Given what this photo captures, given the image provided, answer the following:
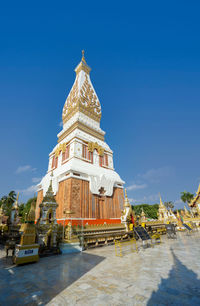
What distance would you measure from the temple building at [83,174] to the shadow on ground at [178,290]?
979cm

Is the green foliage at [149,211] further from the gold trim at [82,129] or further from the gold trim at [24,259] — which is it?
the gold trim at [24,259]

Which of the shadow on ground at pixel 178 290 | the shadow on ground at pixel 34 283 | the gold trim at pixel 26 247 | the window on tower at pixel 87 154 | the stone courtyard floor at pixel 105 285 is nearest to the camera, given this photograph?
the shadow on ground at pixel 178 290

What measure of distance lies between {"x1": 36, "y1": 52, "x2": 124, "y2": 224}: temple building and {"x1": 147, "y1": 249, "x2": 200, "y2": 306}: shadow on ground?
979 cm

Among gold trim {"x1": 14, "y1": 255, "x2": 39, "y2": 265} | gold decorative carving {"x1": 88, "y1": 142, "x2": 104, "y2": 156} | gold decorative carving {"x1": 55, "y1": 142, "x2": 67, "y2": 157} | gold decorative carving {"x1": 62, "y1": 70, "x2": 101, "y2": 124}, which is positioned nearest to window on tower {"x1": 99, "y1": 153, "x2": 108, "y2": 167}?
gold decorative carving {"x1": 88, "y1": 142, "x2": 104, "y2": 156}

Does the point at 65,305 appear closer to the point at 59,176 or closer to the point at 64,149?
the point at 59,176

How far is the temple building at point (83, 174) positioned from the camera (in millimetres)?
16578

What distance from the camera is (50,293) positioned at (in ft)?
13.1

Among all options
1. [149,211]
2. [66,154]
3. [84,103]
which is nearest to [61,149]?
[66,154]

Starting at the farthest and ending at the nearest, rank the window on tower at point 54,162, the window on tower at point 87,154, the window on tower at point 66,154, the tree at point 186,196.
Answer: the tree at point 186,196 → the window on tower at point 54,162 → the window on tower at point 66,154 → the window on tower at point 87,154

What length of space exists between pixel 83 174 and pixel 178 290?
14.9m

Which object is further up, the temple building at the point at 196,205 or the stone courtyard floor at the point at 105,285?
the temple building at the point at 196,205

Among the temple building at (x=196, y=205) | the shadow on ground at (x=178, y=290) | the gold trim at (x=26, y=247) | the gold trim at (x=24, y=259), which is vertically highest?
the temple building at (x=196, y=205)

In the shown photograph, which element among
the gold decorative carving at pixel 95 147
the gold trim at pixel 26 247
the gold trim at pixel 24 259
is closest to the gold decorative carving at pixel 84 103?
the gold decorative carving at pixel 95 147

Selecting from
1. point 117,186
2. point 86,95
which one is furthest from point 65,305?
point 86,95
